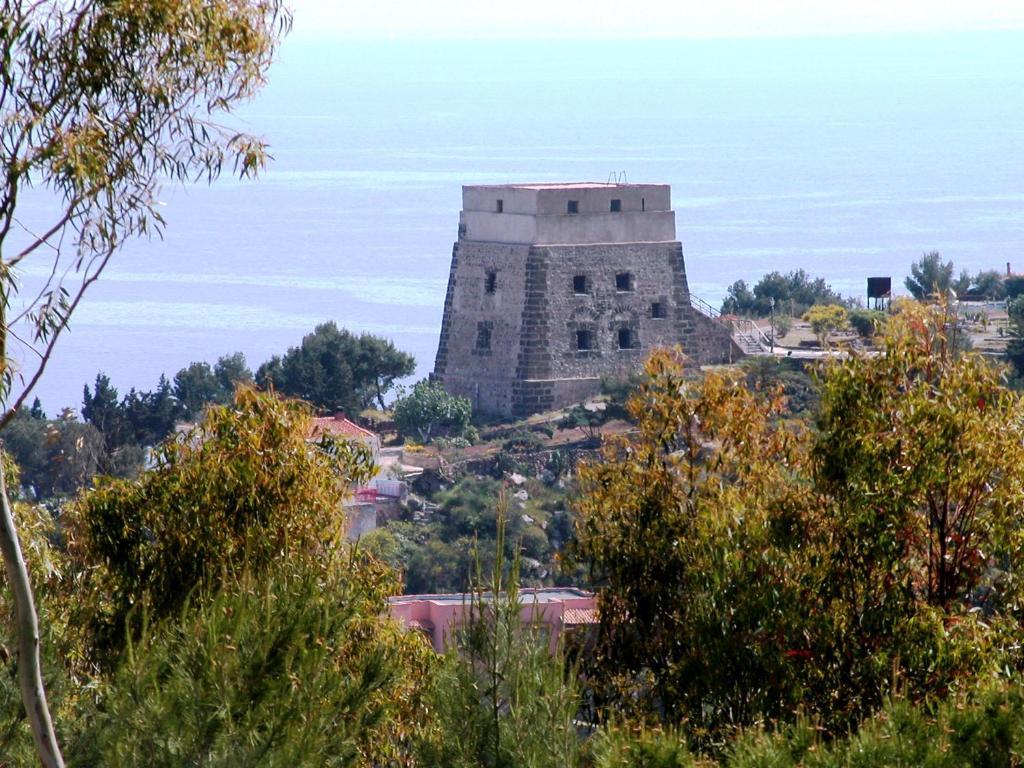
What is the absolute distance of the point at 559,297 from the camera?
47.9m

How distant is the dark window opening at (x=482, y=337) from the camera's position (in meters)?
48.4

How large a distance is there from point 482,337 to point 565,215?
10.7 ft

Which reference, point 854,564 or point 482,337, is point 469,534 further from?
point 854,564

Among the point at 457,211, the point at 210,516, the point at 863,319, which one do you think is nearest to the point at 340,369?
the point at 863,319

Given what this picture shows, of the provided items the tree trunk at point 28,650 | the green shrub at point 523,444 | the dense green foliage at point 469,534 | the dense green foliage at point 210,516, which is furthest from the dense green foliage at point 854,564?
the green shrub at point 523,444

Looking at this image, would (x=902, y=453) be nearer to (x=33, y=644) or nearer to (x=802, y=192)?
(x=33, y=644)

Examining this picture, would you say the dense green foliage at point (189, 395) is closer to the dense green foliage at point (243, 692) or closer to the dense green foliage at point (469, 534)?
the dense green foliage at point (469, 534)

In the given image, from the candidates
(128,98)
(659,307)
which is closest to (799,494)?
(128,98)

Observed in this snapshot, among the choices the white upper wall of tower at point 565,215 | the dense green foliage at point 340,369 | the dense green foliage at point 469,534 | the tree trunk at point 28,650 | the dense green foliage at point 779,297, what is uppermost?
the white upper wall of tower at point 565,215

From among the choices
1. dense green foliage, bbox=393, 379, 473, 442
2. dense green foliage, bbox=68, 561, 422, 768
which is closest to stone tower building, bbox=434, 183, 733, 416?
dense green foliage, bbox=393, 379, 473, 442

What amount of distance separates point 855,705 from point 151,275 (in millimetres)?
96294

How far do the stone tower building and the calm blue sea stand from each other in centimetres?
536

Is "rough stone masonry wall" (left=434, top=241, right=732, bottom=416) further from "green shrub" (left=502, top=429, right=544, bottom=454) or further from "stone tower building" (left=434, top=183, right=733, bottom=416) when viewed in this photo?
"green shrub" (left=502, top=429, right=544, bottom=454)

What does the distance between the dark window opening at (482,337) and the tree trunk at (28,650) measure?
134 ft
